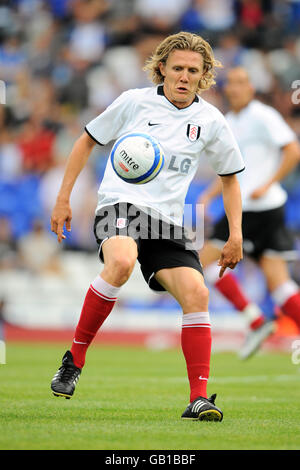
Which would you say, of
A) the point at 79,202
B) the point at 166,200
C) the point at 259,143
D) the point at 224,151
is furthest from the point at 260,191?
the point at 79,202

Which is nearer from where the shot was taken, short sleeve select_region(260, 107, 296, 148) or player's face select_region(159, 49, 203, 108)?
player's face select_region(159, 49, 203, 108)

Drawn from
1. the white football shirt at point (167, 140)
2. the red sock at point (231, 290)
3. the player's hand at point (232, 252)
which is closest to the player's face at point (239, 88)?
the red sock at point (231, 290)

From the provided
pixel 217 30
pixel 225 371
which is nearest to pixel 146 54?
pixel 217 30

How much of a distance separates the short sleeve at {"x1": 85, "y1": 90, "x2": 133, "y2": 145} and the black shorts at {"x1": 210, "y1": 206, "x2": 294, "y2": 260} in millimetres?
3604

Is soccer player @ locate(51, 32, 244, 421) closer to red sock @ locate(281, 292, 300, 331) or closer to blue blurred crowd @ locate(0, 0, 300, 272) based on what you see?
red sock @ locate(281, 292, 300, 331)

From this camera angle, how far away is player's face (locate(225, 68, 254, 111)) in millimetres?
8742

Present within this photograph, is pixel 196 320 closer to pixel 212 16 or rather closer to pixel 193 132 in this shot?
pixel 193 132

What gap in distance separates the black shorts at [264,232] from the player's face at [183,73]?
3.61 m

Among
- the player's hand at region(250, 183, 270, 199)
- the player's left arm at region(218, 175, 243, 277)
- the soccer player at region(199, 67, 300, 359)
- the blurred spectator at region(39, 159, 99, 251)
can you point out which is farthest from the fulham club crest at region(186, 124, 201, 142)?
the blurred spectator at region(39, 159, 99, 251)

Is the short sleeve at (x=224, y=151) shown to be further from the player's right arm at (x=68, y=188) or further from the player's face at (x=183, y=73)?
the player's right arm at (x=68, y=188)

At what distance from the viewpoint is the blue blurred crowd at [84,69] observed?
14.9 m

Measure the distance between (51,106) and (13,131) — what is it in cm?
93

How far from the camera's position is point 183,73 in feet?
16.8

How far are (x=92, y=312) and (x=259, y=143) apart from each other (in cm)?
445
